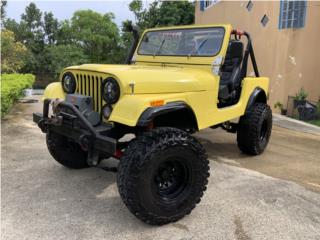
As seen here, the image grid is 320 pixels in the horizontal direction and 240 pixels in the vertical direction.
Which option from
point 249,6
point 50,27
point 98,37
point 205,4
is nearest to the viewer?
point 249,6

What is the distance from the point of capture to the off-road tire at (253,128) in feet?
17.1

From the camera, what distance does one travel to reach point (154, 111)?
3.22 meters

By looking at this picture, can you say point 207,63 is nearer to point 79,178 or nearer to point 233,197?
point 233,197

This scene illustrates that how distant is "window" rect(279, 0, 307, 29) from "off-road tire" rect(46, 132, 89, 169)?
23.2ft

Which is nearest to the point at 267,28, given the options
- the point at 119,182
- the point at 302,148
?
the point at 302,148

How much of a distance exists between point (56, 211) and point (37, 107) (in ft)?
22.6

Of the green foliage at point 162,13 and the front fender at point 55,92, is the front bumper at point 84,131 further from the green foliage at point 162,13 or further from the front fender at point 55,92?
the green foliage at point 162,13

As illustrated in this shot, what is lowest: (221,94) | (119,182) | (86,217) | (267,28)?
(86,217)

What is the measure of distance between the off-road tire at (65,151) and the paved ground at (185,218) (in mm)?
110

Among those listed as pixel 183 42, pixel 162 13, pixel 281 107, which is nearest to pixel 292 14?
Answer: pixel 281 107

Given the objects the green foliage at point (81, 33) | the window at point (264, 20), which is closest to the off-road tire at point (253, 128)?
the window at point (264, 20)

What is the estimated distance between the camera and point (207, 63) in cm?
444

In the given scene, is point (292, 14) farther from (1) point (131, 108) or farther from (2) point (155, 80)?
(1) point (131, 108)

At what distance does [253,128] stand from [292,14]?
5501 millimetres
